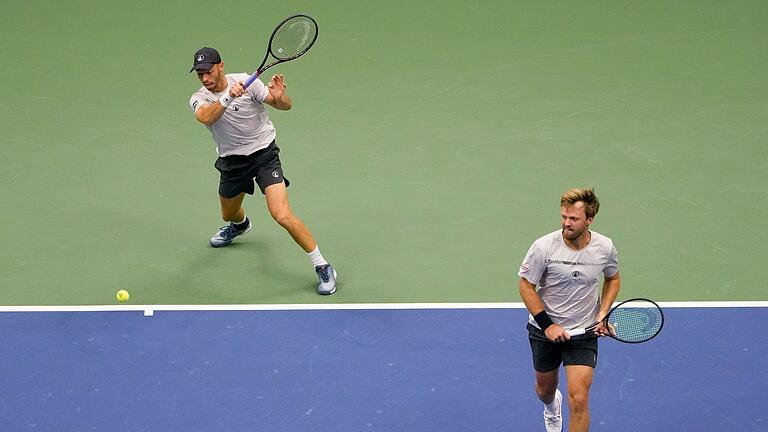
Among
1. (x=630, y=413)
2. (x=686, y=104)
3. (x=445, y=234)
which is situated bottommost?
(x=630, y=413)

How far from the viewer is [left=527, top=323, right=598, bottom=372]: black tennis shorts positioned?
7.48 m

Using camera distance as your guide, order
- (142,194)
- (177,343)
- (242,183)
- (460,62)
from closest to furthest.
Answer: (177,343) < (242,183) < (142,194) < (460,62)

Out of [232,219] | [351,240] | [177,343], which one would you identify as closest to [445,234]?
[351,240]

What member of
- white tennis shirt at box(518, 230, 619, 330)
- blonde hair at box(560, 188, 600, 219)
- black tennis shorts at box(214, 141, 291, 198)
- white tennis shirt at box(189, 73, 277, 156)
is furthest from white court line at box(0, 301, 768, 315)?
blonde hair at box(560, 188, 600, 219)

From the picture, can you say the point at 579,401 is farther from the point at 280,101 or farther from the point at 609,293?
the point at 280,101

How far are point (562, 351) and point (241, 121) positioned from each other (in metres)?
3.55

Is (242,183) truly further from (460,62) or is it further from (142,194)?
(460,62)

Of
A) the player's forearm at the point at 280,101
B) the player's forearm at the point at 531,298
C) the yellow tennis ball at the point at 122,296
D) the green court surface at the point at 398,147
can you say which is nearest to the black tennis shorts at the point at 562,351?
the player's forearm at the point at 531,298

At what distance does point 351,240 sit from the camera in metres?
10.8

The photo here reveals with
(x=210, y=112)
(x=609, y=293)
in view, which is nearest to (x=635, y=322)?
(x=609, y=293)

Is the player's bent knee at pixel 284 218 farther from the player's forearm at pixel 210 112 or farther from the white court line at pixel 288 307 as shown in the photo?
the player's forearm at pixel 210 112

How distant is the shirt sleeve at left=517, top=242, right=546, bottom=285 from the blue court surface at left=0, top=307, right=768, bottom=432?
132cm

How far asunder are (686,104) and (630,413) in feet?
17.9

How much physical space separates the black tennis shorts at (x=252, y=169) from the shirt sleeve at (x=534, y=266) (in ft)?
10.1
